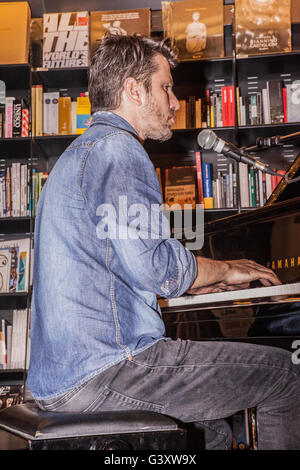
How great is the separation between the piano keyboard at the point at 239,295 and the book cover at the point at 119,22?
2371mm

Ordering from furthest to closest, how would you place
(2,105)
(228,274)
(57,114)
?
(2,105) < (57,114) < (228,274)

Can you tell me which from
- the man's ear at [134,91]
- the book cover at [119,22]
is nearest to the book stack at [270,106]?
the book cover at [119,22]

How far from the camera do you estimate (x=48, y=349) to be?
4.27 ft

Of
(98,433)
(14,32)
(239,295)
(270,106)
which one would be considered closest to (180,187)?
(270,106)

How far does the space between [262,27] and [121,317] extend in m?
2.95

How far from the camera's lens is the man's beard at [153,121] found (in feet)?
5.31

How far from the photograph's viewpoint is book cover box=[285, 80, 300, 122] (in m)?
3.68

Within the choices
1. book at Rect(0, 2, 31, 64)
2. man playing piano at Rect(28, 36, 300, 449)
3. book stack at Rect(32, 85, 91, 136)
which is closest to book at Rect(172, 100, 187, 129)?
book stack at Rect(32, 85, 91, 136)

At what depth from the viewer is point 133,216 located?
1257mm

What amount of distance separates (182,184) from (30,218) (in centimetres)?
101

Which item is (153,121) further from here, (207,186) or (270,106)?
(270,106)

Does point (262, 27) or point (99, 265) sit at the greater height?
point (262, 27)

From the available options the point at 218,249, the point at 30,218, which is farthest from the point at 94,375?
the point at 30,218

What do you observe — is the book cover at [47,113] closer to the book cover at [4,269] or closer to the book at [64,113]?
the book at [64,113]
